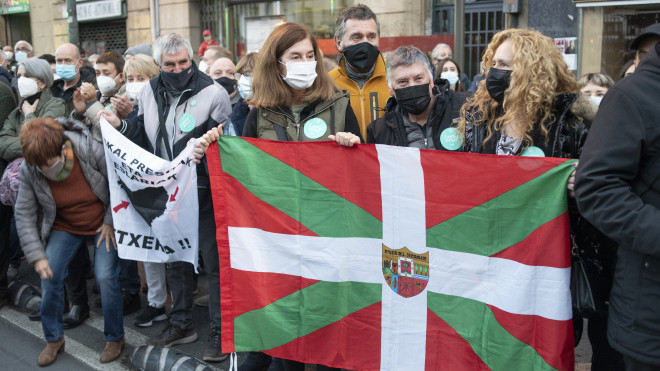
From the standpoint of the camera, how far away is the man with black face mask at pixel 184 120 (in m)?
3.98

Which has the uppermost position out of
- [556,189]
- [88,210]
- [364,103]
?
[364,103]

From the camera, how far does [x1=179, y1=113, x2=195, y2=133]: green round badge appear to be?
3971 mm

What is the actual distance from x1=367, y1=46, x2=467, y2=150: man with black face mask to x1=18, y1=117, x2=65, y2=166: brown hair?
201cm

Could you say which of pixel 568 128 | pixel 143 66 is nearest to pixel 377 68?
pixel 568 128

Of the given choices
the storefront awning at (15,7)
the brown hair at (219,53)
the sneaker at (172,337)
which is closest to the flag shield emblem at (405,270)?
the sneaker at (172,337)

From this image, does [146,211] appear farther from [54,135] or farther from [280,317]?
[280,317]

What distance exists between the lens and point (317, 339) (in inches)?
126

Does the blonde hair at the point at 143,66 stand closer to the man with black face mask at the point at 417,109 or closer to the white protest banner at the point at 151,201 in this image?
the white protest banner at the point at 151,201

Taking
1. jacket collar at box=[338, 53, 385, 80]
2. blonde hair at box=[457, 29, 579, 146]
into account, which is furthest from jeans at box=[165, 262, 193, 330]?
blonde hair at box=[457, 29, 579, 146]

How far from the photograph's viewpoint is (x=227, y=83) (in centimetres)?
544

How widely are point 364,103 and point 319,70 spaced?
607 millimetres

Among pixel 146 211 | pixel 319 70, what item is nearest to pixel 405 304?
pixel 319 70

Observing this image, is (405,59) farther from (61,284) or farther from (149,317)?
(149,317)

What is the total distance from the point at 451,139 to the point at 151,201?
1.98 metres
